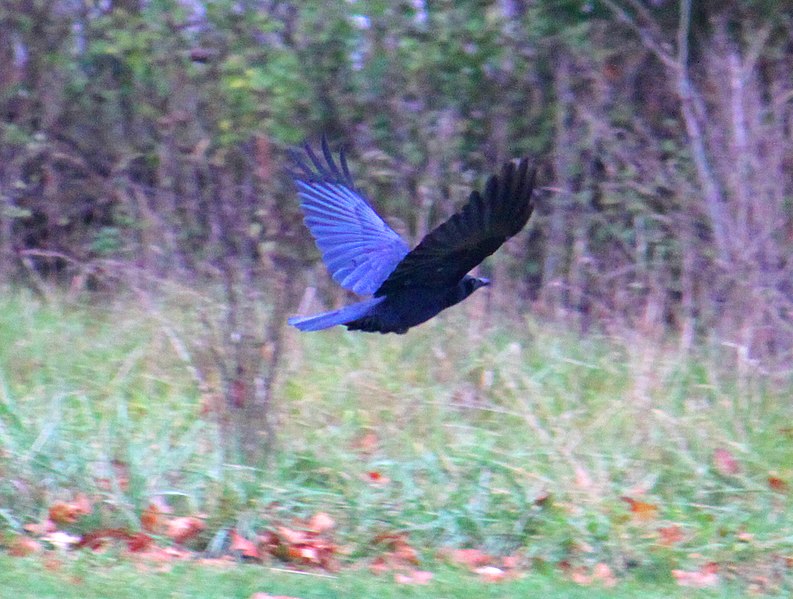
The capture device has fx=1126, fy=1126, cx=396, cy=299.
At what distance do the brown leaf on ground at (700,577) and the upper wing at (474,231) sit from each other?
1.64 m

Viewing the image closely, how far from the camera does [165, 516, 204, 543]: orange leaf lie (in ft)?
16.2

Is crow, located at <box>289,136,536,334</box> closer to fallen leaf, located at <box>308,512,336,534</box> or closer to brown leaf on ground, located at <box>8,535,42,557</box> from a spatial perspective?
fallen leaf, located at <box>308,512,336,534</box>

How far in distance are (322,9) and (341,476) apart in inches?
190

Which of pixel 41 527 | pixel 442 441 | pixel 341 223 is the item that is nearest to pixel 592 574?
pixel 442 441

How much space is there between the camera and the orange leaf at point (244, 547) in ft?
16.0

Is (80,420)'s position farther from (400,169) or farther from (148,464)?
(400,169)

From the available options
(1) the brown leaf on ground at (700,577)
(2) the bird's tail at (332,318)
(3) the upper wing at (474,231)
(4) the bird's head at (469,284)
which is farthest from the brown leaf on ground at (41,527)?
(1) the brown leaf on ground at (700,577)

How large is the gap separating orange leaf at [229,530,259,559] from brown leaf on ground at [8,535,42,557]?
81 cm

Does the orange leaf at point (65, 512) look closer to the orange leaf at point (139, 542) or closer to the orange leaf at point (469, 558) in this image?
the orange leaf at point (139, 542)

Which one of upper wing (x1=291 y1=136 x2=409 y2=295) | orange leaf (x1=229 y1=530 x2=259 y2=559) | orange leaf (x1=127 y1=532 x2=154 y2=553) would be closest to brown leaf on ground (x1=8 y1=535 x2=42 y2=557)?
orange leaf (x1=127 y1=532 x2=154 y2=553)

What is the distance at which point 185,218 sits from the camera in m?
8.98

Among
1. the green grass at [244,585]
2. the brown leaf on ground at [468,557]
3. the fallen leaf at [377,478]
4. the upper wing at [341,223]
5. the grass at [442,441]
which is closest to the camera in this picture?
the green grass at [244,585]

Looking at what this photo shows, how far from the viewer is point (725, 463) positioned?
578 cm

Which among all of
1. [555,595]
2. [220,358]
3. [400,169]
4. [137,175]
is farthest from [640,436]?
[137,175]
